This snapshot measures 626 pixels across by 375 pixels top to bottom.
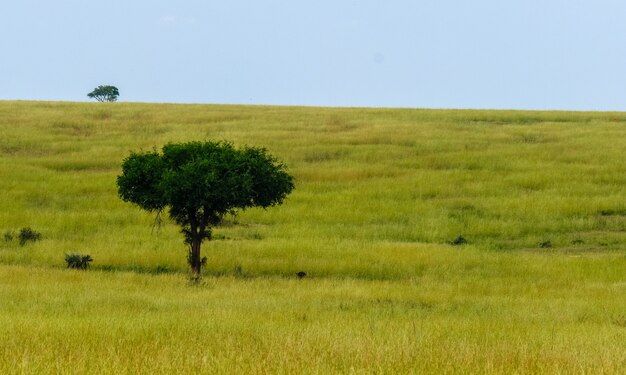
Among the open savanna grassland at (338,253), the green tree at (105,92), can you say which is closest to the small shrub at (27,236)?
A: the open savanna grassland at (338,253)

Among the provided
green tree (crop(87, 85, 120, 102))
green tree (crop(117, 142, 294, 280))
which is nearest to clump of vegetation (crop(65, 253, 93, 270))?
green tree (crop(117, 142, 294, 280))

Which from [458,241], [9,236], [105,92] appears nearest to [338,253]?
[458,241]

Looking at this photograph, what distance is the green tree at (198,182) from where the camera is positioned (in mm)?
25750

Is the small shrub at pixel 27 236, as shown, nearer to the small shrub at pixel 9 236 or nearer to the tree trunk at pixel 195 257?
the small shrub at pixel 9 236

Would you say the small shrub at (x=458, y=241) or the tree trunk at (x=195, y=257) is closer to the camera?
the tree trunk at (x=195, y=257)

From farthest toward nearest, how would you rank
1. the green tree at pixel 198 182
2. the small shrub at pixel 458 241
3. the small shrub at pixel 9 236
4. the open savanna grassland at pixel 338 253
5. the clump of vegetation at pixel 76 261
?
the small shrub at pixel 458 241
the small shrub at pixel 9 236
the clump of vegetation at pixel 76 261
the green tree at pixel 198 182
the open savanna grassland at pixel 338 253

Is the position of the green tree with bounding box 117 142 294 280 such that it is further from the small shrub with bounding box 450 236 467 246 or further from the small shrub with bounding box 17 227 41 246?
the small shrub with bounding box 450 236 467 246

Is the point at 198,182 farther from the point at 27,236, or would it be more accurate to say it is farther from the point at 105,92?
the point at 105,92

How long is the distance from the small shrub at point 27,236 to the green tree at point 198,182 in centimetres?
564

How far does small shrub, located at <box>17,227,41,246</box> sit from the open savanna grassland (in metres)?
0.39

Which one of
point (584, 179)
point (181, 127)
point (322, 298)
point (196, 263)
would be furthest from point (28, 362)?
point (181, 127)

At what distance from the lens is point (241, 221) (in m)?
36.3

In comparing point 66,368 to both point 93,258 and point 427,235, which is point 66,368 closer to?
point 93,258

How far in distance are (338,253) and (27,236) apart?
1124 centimetres
